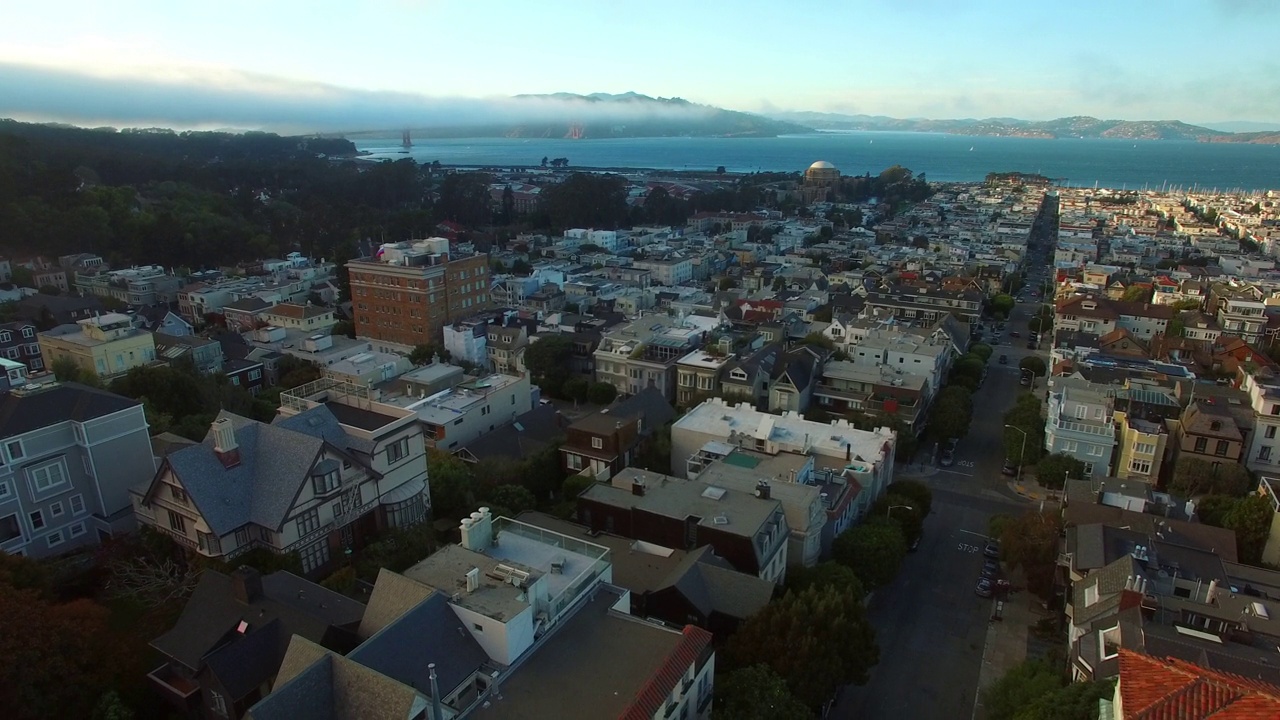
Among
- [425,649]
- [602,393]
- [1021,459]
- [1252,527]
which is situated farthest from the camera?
[602,393]

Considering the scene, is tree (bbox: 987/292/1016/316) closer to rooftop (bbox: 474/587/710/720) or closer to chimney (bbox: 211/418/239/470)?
rooftop (bbox: 474/587/710/720)

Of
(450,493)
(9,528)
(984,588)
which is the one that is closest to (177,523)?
(9,528)

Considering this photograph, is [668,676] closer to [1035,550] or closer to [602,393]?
[1035,550]

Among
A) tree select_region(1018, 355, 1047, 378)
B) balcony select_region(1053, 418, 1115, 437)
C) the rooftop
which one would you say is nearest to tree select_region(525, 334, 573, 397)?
balcony select_region(1053, 418, 1115, 437)

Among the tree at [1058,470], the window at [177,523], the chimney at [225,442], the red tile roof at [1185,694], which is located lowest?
the tree at [1058,470]

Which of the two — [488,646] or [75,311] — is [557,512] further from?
[75,311]

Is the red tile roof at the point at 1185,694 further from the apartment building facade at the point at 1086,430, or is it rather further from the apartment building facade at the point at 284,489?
the apartment building facade at the point at 1086,430

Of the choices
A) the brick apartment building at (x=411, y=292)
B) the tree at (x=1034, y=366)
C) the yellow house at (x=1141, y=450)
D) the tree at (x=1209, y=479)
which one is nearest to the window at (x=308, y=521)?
the brick apartment building at (x=411, y=292)
